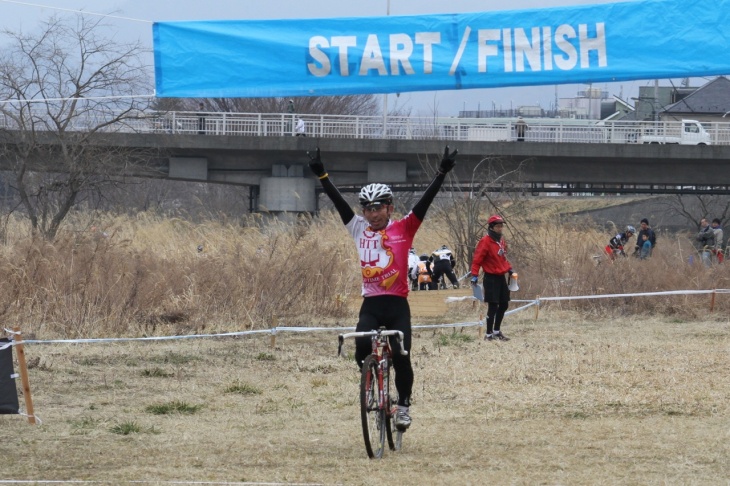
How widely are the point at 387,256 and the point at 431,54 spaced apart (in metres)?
1.43

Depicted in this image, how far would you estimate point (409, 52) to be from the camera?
8.06m

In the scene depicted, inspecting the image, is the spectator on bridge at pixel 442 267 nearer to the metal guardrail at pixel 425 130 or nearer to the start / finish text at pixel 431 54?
the start / finish text at pixel 431 54

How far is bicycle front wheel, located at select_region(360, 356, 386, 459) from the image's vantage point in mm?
7691

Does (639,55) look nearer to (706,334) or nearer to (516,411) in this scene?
(516,411)

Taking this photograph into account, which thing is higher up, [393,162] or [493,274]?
[393,162]

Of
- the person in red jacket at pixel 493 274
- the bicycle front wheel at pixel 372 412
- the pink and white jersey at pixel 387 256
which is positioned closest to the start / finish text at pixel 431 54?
the pink and white jersey at pixel 387 256

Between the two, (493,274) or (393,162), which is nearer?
(493,274)

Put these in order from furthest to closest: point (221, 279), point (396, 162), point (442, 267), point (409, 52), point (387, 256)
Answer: point (396, 162) < point (442, 267) < point (221, 279) < point (387, 256) < point (409, 52)

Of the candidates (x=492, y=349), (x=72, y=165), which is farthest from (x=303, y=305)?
(x=72, y=165)

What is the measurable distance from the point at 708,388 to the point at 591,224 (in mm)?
18075

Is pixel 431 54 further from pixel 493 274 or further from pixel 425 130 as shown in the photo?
pixel 425 130

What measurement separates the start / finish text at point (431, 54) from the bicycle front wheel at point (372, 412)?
201 centimetres

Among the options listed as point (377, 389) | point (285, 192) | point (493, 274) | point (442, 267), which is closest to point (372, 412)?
point (377, 389)

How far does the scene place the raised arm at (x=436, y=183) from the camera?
7949 millimetres
